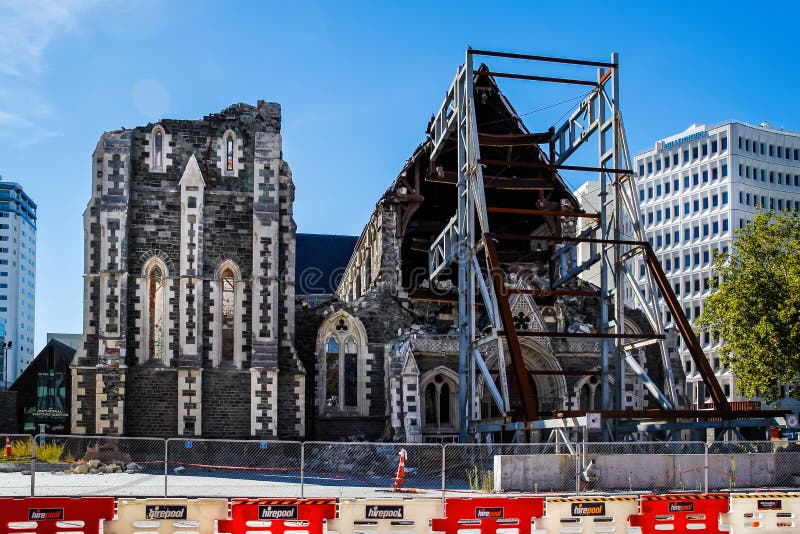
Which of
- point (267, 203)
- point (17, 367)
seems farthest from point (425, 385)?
point (17, 367)

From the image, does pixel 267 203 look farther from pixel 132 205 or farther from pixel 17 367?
pixel 17 367

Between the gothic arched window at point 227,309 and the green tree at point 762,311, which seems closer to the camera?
Result: the gothic arched window at point 227,309

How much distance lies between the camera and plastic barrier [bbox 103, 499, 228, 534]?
14859mm

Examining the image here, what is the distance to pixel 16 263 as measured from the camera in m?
187

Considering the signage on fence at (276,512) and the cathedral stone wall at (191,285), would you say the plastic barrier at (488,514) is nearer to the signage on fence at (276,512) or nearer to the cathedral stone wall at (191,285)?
the signage on fence at (276,512)

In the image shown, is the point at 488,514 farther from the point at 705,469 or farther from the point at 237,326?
the point at 237,326

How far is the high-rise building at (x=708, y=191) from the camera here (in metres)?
81.1

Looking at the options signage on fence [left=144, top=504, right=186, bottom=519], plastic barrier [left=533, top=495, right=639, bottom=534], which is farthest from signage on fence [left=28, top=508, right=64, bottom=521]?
plastic barrier [left=533, top=495, right=639, bottom=534]

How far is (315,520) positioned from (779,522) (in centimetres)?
782

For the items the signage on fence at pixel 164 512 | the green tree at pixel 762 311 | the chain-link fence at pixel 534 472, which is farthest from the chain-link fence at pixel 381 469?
the green tree at pixel 762 311

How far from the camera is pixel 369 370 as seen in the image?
35.3m

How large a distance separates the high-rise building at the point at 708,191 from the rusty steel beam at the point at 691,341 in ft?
167

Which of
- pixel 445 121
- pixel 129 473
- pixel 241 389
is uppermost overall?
pixel 445 121

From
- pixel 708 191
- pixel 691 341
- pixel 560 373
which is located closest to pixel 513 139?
pixel 560 373
